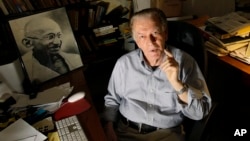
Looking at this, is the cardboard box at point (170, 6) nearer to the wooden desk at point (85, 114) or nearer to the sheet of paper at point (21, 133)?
the wooden desk at point (85, 114)

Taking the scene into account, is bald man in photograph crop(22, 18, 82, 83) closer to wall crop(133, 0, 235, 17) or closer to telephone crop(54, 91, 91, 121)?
telephone crop(54, 91, 91, 121)

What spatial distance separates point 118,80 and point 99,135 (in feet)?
1.41

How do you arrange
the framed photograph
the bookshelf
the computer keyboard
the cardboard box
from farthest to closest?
the cardboard box
the bookshelf
the framed photograph
the computer keyboard

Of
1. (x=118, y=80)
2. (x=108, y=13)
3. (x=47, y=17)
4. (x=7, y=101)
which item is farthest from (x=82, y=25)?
(x=7, y=101)

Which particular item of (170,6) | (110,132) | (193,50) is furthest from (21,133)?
(170,6)

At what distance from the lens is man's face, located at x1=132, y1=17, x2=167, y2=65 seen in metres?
1.30

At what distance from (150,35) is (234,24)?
0.86 meters

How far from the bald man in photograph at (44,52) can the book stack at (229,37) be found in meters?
1.01

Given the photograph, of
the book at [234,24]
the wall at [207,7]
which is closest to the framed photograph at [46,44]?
the book at [234,24]

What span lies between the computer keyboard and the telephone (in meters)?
0.06

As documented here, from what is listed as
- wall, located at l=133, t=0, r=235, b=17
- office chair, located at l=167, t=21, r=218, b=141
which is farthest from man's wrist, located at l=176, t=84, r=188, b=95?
wall, located at l=133, t=0, r=235, b=17

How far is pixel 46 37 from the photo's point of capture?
1.60 m

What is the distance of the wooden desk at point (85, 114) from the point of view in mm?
1147

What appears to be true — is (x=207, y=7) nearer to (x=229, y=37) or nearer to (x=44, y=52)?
(x=229, y=37)
